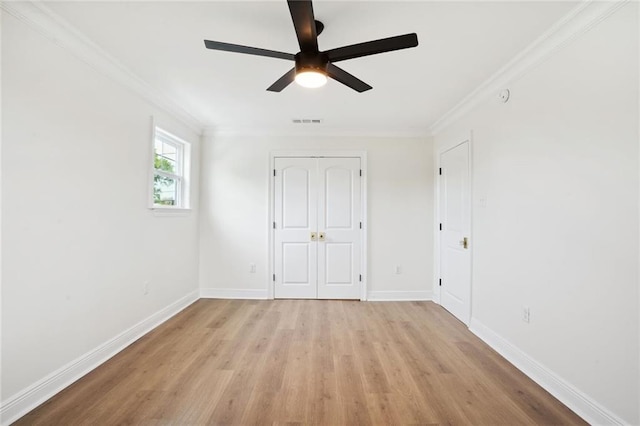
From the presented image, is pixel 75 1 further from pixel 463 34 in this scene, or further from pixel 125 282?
pixel 463 34

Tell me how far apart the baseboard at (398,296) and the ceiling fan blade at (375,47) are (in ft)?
9.87

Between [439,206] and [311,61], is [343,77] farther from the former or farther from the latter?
[439,206]

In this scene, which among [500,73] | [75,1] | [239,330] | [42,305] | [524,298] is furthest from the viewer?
[239,330]

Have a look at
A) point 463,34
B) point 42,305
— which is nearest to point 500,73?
point 463,34

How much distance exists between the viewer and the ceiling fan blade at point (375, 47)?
138cm

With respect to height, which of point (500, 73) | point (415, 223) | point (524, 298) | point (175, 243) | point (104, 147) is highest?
point (500, 73)

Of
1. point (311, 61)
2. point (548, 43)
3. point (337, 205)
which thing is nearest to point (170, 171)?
point (337, 205)

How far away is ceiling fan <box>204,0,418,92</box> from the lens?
4.39 ft

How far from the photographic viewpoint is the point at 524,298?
2086 mm

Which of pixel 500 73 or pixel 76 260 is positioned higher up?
pixel 500 73

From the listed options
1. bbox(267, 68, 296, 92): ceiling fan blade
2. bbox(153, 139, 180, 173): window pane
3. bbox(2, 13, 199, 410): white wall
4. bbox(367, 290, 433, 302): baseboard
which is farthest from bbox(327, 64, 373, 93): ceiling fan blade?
bbox(367, 290, 433, 302): baseboard

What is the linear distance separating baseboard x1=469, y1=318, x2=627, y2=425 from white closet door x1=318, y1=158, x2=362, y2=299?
1.69 meters

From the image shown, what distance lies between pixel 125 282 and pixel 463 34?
324 cm

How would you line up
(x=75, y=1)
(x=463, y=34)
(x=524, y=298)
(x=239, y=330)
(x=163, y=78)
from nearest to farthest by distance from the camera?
1. (x=75, y=1)
2. (x=463, y=34)
3. (x=524, y=298)
4. (x=163, y=78)
5. (x=239, y=330)
